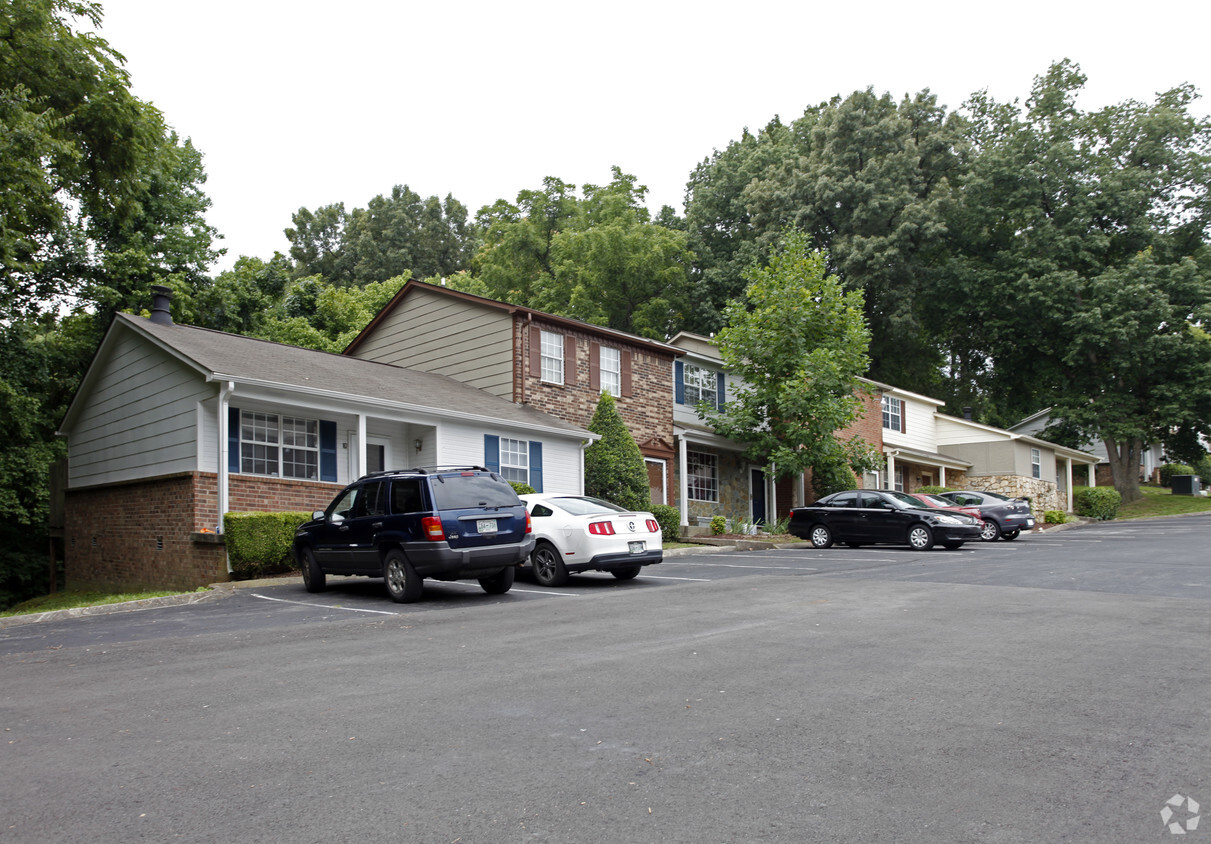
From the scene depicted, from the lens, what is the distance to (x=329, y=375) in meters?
19.5

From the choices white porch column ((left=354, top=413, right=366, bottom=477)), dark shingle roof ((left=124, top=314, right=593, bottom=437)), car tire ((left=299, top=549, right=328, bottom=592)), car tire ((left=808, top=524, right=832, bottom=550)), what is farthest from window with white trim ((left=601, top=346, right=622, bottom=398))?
car tire ((left=299, top=549, right=328, bottom=592))

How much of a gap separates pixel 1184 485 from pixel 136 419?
53292 mm

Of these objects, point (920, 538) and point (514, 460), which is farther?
point (920, 538)

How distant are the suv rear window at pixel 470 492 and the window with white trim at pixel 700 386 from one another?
17360 millimetres

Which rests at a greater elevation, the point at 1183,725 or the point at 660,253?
the point at 660,253

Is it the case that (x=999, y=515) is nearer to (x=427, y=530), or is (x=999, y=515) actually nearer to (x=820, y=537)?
(x=820, y=537)

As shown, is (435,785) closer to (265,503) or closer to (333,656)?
(333,656)

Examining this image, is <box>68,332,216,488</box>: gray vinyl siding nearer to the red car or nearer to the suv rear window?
the suv rear window

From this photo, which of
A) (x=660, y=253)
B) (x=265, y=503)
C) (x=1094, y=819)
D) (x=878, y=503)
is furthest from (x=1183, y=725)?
(x=660, y=253)

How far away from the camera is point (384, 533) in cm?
1248

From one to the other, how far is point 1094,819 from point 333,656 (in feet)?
20.5

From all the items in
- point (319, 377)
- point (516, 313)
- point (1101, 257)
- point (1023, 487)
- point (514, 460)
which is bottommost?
point (1023, 487)

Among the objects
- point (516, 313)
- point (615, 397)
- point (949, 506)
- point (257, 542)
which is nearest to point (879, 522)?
point (949, 506)

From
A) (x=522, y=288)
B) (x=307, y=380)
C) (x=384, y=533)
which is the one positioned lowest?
(x=384, y=533)
